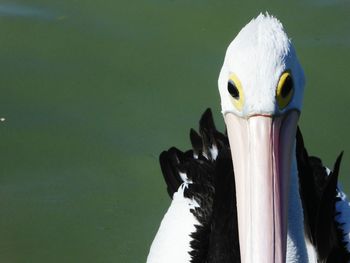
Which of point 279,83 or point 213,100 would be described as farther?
point 213,100

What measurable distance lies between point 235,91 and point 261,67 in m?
0.14

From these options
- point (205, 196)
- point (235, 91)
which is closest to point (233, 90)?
point (235, 91)

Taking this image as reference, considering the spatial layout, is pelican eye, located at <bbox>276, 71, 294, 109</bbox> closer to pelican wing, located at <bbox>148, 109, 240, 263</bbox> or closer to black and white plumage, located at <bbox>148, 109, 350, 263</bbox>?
black and white plumage, located at <bbox>148, 109, 350, 263</bbox>

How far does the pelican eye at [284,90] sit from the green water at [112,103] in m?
2.04

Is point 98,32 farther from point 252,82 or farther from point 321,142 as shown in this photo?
point 252,82

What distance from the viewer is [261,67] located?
2.94 m

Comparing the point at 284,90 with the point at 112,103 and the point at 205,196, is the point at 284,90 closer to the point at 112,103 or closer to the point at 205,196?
the point at 205,196

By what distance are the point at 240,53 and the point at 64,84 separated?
2984 millimetres

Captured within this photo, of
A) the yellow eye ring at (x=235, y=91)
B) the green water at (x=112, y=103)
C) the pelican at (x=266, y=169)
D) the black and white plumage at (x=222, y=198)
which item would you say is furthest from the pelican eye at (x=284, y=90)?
the green water at (x=112, y=103)

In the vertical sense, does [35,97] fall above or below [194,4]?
below

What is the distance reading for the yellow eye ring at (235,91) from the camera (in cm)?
298

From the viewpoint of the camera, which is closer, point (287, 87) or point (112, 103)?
point (287, 87)

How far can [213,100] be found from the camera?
564 centimetres

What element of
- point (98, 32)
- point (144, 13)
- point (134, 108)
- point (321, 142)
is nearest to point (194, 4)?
point (144, 13)
